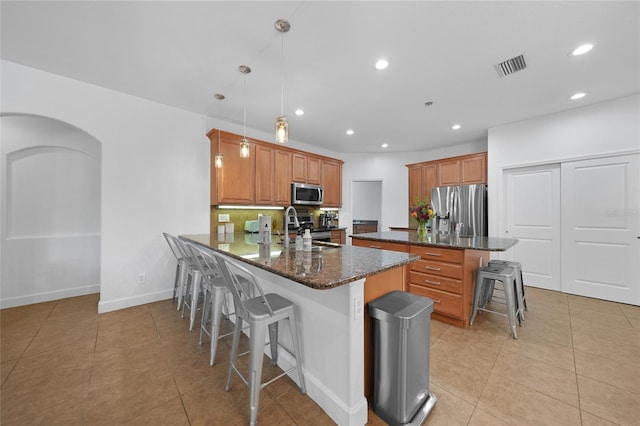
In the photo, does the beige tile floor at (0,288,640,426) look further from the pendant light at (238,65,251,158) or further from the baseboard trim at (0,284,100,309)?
the pendant light at (238,65,251,158)

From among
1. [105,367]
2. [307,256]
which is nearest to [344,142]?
[307,256]

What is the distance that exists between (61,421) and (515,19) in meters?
4.15

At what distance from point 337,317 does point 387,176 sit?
17.0 ft

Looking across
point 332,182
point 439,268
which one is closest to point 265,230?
point 439,268

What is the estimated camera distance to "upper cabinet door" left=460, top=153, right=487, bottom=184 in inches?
173

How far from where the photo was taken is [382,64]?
7.86 ft

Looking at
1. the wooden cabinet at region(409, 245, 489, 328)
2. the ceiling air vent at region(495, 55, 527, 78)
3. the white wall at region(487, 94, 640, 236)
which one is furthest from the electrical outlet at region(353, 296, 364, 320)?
the white wall at region(487, 94, 640, 236)

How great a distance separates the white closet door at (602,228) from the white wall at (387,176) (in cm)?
256

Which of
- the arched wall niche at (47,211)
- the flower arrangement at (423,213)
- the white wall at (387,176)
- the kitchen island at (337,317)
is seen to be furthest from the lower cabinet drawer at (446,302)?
the arched wall niche at (47,211)

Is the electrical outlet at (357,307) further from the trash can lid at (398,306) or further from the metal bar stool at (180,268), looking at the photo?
the metal bar stool at (180,268)

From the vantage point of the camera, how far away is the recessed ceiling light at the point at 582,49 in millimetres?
2158

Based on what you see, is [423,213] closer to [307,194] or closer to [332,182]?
[307,194]

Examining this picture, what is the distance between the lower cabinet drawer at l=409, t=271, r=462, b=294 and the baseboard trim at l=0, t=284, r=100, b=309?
4628mm

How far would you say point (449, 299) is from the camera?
254 cm
